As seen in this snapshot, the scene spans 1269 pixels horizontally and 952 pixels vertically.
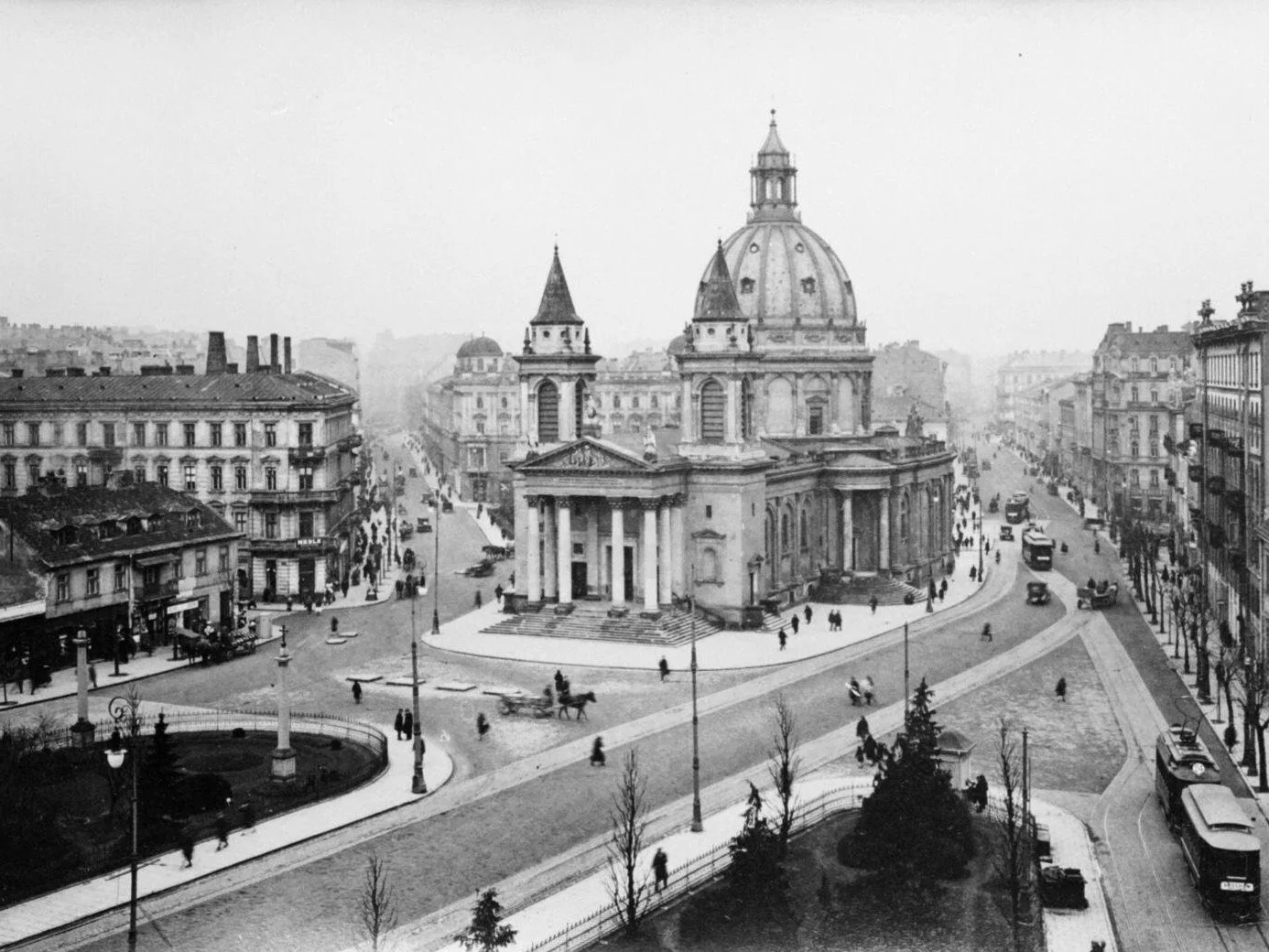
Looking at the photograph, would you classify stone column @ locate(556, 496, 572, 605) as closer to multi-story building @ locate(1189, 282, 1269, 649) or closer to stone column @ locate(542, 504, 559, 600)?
stone column @ locate(542, 504, 559, 600)

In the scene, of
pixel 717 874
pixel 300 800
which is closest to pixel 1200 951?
pixel 717 874

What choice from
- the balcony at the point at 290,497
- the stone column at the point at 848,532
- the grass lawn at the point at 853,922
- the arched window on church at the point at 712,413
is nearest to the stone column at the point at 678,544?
the arched window on church at the point at 712,413

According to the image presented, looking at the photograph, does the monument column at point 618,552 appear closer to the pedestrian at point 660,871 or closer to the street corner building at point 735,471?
the street corner building at point 735,471

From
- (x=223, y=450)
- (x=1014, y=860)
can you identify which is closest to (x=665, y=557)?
(x=223, y=450)

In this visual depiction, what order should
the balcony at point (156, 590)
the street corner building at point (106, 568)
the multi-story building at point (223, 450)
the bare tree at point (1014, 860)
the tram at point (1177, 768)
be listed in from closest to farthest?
1. the bare tree at point (1014, 860)
2. the tram at point (1177, 768)
3. the street corner building at point (106, 568)
4. the balcony at point (156, 590)
5. the multi-story building at point (223, 450)

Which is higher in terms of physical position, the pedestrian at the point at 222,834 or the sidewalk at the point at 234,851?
the pedestrian at the point at 222,834
